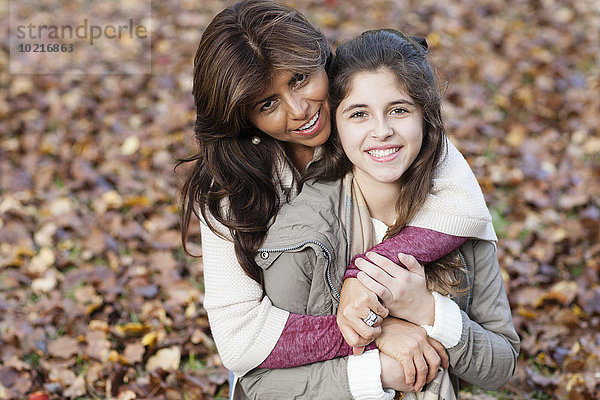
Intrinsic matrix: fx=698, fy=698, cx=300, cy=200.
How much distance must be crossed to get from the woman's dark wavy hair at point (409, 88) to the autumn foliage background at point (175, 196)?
24 centimetres

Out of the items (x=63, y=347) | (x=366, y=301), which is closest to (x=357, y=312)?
(x=366, y=301)

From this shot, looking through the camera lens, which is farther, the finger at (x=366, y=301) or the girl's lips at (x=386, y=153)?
the girl's lips at (x=386, y=153)

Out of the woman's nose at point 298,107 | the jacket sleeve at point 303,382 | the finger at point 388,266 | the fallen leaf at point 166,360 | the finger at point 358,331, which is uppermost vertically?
the woman's nose at point 298,107

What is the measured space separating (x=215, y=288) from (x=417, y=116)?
0.85 meters

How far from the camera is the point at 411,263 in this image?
83.6 inches

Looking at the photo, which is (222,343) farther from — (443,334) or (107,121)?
(107,121)

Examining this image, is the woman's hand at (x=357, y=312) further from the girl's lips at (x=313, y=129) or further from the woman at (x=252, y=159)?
the girl's lips at (x=313, y=129)

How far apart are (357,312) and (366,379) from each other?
221 millimetres

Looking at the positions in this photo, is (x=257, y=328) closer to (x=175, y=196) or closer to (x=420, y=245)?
(x=420, y=245)

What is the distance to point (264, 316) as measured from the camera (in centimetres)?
216

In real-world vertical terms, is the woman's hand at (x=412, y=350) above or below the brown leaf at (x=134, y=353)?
above

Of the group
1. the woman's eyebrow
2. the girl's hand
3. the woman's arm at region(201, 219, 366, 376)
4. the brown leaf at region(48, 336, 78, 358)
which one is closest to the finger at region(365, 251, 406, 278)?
the girl's hand

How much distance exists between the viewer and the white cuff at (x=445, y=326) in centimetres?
214

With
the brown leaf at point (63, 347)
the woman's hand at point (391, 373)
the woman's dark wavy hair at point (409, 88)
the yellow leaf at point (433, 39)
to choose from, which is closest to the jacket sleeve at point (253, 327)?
the woman's hand at point (391, 373)
